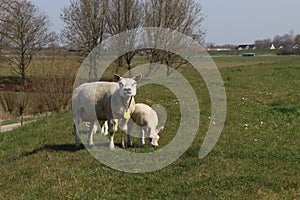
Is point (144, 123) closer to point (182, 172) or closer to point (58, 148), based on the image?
point (58, 148)

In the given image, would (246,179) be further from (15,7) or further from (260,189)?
(15,7)

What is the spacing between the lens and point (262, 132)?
→ 474 inches

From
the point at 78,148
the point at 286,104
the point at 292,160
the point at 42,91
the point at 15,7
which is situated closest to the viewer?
the point at 292,160

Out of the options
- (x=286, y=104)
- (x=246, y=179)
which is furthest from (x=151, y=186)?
(x=286, y=104)

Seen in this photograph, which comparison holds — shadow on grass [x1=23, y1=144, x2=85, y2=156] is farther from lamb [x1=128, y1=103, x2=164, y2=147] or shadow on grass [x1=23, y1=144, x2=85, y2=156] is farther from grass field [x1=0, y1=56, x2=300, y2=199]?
lamb [x1=128, y1=103, x2=164, y2=147]

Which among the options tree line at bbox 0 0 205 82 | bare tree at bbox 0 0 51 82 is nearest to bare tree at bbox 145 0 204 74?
Result: tree line at bbox 0 0 205 82

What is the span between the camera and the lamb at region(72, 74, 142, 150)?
934 centimetres

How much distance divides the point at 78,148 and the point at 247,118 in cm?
666

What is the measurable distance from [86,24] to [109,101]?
107 feet

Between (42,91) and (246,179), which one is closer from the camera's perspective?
(246,179)

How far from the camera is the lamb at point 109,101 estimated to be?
9.34 m

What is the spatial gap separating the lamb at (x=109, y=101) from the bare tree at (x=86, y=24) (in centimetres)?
2957

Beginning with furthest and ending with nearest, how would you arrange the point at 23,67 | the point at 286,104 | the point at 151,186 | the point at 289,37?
the point at 289,37 → the point at 23,67 → the point at 286,104 → the point at 151,186

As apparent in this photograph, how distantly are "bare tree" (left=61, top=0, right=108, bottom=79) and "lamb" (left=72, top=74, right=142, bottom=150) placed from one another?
2957 centimetres
